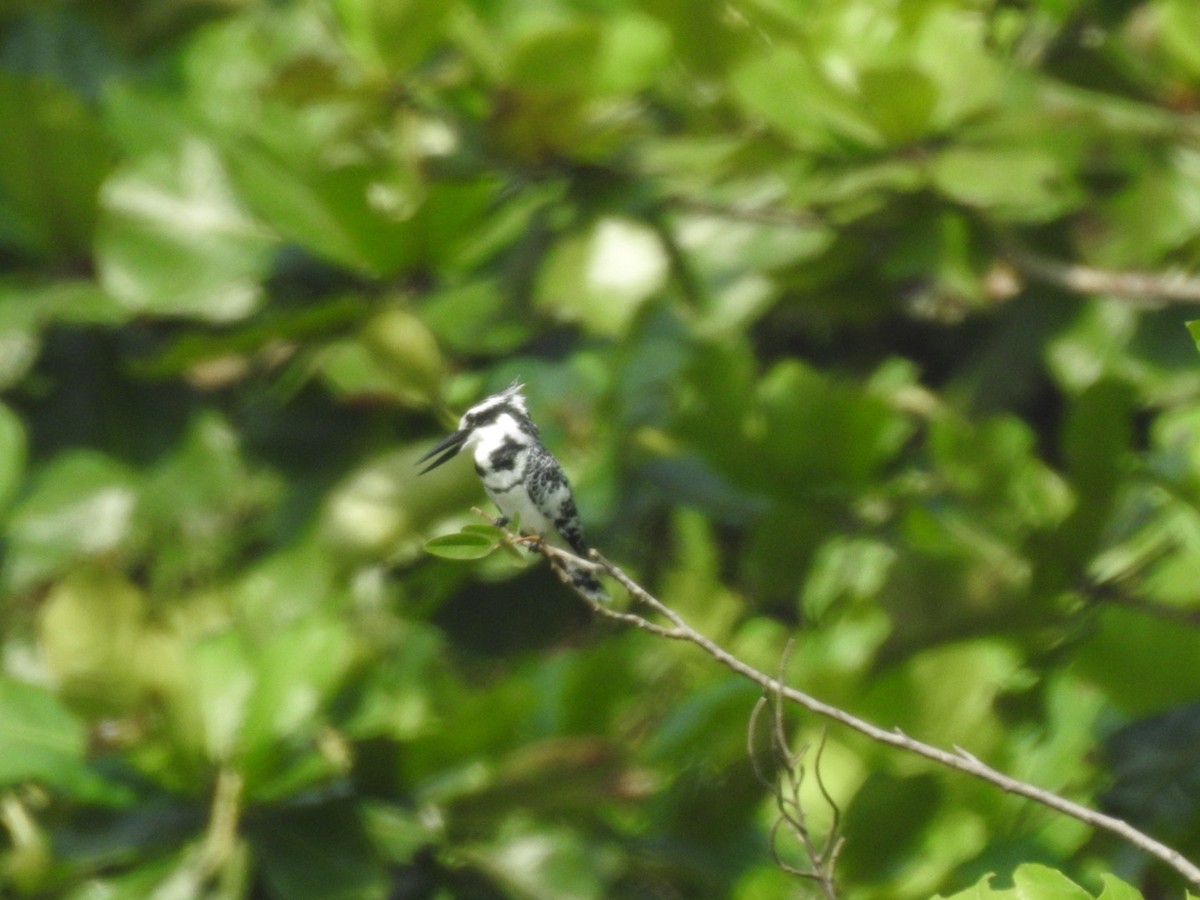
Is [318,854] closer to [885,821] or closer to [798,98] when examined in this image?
[885,821]

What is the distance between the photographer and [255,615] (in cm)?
146

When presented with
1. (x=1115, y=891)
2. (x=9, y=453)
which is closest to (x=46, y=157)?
(x=9, y=453)

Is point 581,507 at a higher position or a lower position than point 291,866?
higher

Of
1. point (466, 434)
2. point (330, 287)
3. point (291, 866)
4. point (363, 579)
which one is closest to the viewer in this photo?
point (466, 434)

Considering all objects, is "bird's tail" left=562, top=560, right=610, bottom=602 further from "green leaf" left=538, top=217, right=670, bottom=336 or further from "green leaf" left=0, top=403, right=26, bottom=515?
"green leaf" left=0, top=403, right=26, bottom=515

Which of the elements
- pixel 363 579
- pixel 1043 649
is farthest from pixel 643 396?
pixel 1043 649

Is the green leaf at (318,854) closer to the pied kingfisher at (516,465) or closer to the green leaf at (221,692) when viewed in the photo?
the green leaf at (221,692)

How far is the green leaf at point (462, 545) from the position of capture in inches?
28.3

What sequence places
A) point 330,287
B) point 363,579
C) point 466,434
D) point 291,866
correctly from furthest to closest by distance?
point 330,287 → point 363,579 → point 291,866 → point 466,434

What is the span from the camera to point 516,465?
1.08 meters

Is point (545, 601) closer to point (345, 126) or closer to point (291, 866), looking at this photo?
point (291, 866)

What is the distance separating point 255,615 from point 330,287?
0.30m

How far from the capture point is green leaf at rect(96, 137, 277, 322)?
1.51 m

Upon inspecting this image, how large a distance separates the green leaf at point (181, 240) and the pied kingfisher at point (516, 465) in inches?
17.2
